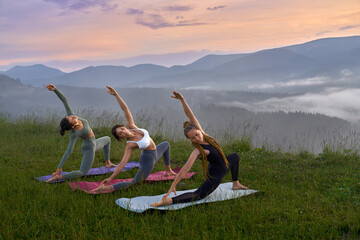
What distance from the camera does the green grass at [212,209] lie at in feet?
17.3

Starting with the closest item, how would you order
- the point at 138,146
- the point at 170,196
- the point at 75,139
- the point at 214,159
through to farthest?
the point at 214,159 < the point at 170,196 < the point at 138,146 < the point at 75,139

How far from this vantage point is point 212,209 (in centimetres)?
608

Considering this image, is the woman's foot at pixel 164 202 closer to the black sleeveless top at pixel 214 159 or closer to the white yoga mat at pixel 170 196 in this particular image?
the white yoga mat at pixel 170 196

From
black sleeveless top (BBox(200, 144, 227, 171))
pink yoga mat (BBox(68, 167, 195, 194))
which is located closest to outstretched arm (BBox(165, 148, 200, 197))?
black sleeveless top (BBox(200, 144, 227, 171))

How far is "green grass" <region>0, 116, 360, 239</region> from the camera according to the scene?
527 centimetres

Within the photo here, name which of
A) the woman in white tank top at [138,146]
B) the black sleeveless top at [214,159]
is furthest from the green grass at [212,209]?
the black sleeveless top at [214,159]

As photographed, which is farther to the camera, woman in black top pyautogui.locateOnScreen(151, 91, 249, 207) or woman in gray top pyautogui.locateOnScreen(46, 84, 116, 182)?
woman in gray top pyautogui.locateOnScreen(46, 84, 116, 182)

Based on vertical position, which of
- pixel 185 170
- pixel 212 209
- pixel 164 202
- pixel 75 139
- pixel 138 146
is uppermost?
pixel 75 139

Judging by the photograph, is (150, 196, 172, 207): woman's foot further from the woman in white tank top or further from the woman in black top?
the woman in white tank top

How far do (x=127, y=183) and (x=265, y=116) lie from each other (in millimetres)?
47486

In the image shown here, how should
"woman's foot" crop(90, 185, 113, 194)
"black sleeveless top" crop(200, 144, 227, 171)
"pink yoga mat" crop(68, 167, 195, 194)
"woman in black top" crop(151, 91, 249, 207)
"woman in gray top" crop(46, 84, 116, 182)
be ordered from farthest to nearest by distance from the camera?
1. "woman in gray top" crop(46, 84, 116, 182)
2. "pink yoga mat" crop(68, 167, 195, 194)
3. "woman's foot" crop(90, 185, 113, 194)
4. "black sleeveless top" crop(200, 144, 227, 171)
5. "woman in black top" crop(151, 91, 249, 207)

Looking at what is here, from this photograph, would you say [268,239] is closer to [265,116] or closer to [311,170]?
[311,170]

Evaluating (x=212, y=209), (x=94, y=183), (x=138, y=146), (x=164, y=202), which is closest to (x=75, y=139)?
(x=94, y=183)

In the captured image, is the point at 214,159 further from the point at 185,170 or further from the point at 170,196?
the point at 170,196
